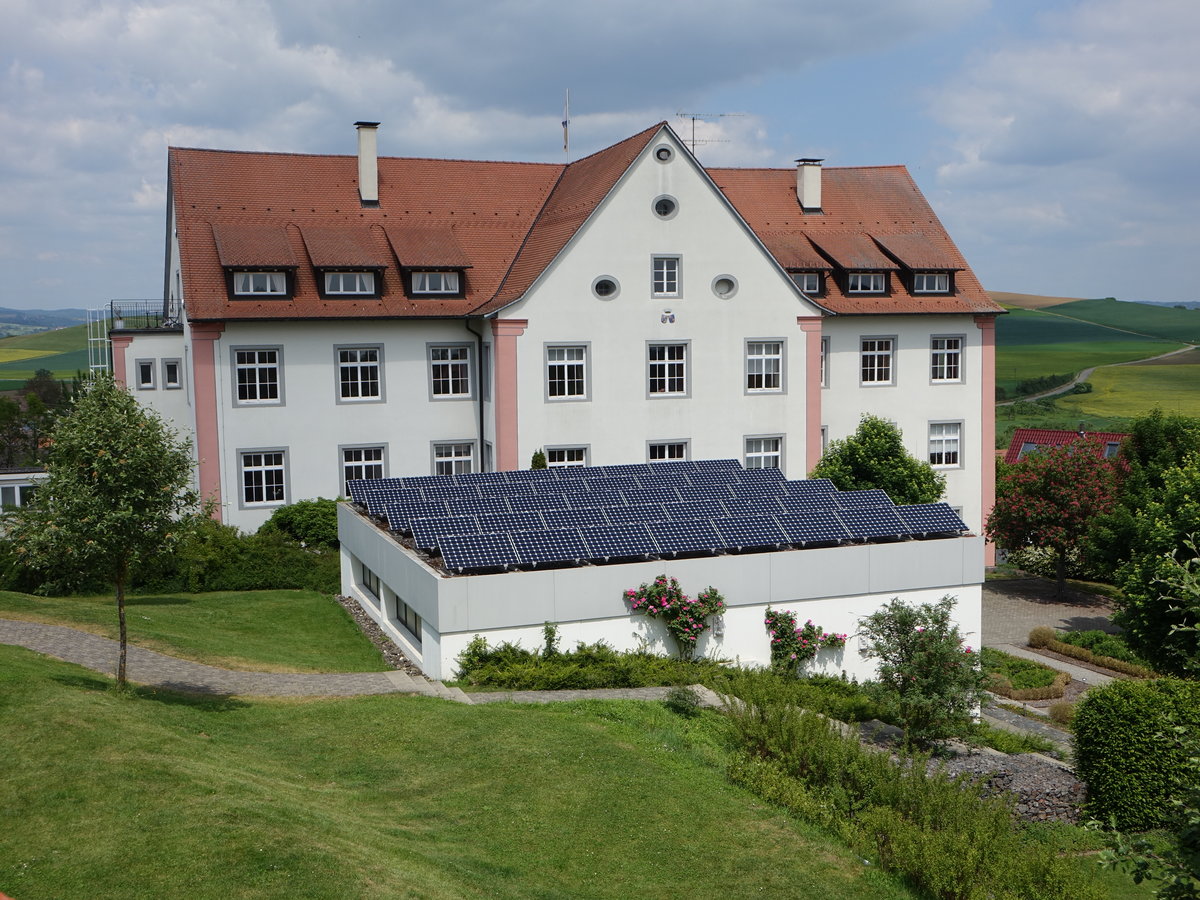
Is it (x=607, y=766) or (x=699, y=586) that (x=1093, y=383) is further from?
(x=607, y=766)

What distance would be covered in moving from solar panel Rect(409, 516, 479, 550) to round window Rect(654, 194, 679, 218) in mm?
15570

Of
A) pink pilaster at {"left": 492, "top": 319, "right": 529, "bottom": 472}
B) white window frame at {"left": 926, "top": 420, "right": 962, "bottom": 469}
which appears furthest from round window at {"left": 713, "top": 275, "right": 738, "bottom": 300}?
white window frame at {"left": 926, "top": 420, "right": 962, "bottom": 469}

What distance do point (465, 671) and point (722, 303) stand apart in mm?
19969

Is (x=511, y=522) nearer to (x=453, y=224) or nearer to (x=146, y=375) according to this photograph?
(x=146, y=375)

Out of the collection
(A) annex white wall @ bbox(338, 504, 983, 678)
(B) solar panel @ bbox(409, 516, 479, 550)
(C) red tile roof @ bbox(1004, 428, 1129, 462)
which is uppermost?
(C) red tile roof @ bbox(1004, 428, 1129, 462)

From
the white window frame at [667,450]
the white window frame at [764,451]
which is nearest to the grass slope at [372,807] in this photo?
the white window frame at [667,450]

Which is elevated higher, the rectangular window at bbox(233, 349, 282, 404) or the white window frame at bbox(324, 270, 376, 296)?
the white window frame at bbox(324, 270, 376, 296)

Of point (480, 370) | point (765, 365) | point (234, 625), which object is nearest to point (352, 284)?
point (480, 370)

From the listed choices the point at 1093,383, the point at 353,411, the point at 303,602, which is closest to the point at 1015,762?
the point at 303,602

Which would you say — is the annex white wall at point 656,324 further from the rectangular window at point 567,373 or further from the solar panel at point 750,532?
the solar panel at point 750,532

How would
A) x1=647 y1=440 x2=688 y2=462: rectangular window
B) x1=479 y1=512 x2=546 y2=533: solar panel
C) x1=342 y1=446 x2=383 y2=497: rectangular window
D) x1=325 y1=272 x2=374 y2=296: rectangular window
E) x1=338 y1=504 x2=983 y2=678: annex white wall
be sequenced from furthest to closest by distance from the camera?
x1=647 y1=440 x2=688 y2=462: rectangular window, x1=342 y1=446 x2=383 y2=497: rectangular window, x1=325 y1=272 x2=374 y2=296: rectangular window, x1=479 y1=512 x2=546 y2=533: solar panel, x1=338 y1=504 x2=983 y2=678: annex white wall

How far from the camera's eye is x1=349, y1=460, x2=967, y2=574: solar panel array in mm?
24812

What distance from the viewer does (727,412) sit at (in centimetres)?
3944

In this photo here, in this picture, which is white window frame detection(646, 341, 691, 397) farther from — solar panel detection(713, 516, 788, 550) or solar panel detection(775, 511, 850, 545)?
solar panel detection(713, 516, 788, 550)
